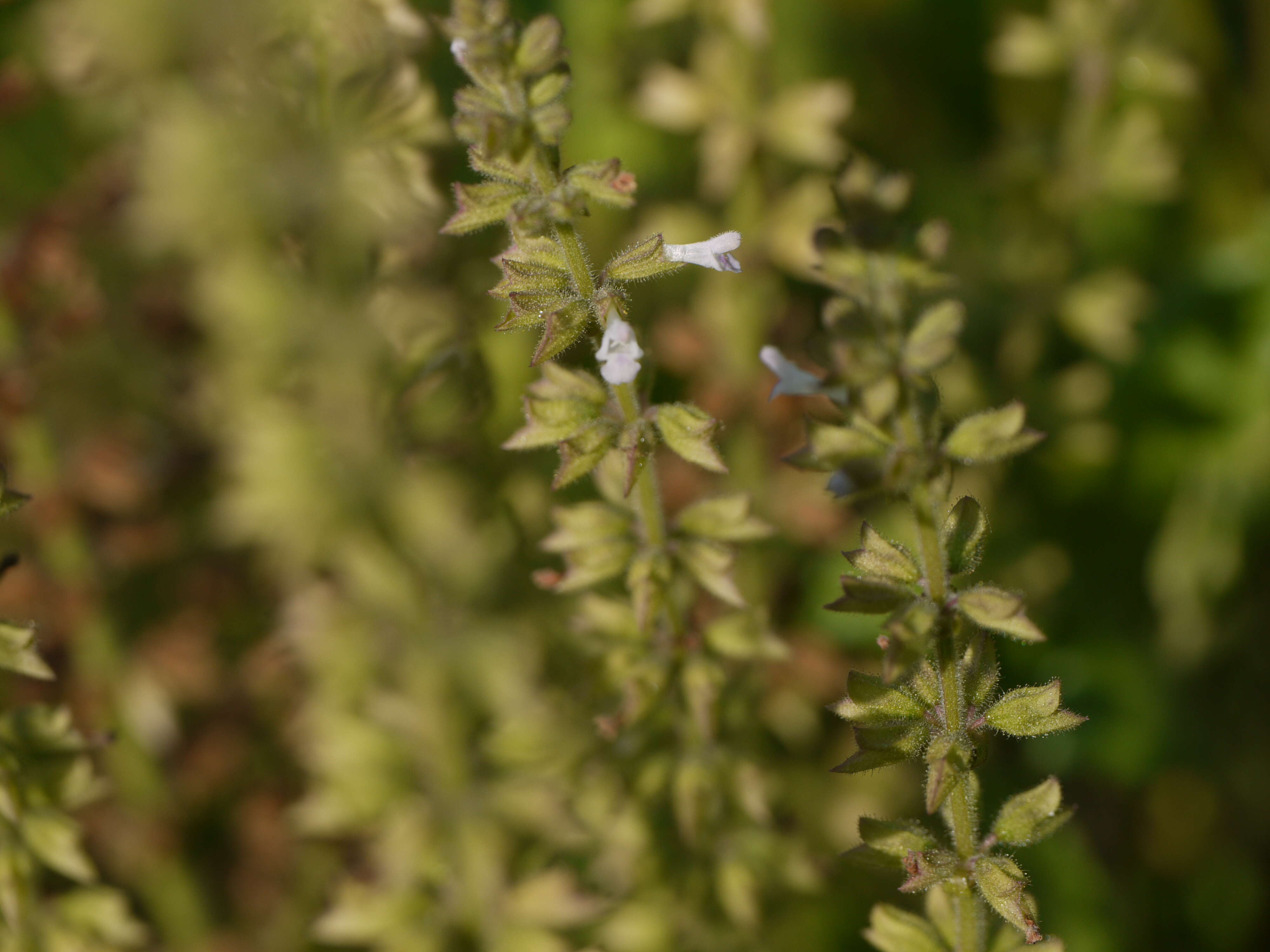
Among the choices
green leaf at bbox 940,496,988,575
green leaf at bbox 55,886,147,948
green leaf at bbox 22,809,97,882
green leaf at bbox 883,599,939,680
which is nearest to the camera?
green leaf at bbox 883,599,939,680

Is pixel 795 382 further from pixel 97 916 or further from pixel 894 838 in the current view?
pixel 97 916

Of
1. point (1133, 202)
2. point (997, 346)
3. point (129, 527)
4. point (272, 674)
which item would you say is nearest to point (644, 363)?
point (272, 674)

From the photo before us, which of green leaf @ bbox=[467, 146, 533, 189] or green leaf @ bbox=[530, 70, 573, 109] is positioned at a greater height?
green leaf @ bbox=[530, 70, 573, 109]

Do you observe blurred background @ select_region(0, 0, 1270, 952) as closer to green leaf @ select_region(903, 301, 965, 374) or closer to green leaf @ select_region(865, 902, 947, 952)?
green leaf @ select_region(903, 301, 965, 374)

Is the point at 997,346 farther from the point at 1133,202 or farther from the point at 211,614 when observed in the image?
the point at 211,614

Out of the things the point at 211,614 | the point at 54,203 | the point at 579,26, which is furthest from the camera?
the point at 579,26

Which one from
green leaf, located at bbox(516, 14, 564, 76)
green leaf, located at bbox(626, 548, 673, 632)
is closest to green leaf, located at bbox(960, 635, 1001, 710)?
green leaf, located at bbox(626, 548, 673, 632)

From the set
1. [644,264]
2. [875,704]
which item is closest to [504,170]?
[644,264]
